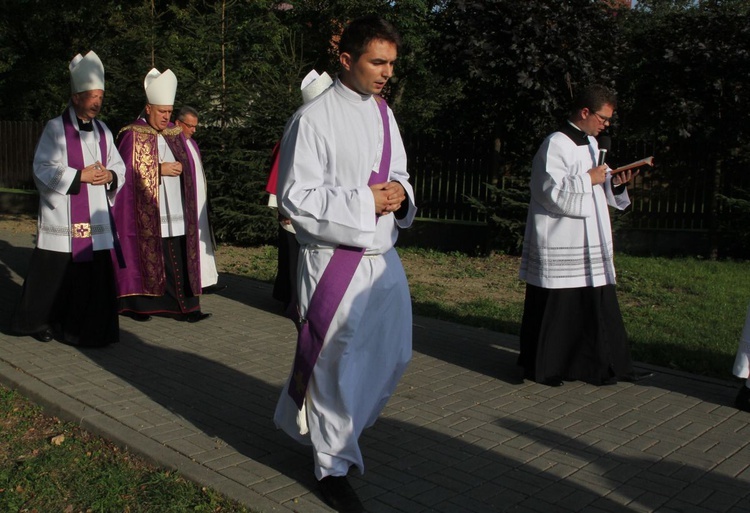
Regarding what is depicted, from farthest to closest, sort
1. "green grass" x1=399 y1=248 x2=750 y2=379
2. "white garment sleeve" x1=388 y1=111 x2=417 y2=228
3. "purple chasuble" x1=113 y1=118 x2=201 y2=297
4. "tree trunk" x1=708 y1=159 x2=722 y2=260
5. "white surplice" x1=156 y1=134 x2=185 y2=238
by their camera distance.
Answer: "tree trunk" x1=708 y1=159 x2=722 y2=260 < "white surplice" x1=156 y1=134 x2=185 y2=238 < "purple chasuble" x1=113 y1=118 x2=201 y2=297 < "green grass" x1=399 y1=248 x2=750 y2=379 < "white garment sleeve" x1=388 y1=111 x2=417 y2=228

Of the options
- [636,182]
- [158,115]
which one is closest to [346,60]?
[158,115]

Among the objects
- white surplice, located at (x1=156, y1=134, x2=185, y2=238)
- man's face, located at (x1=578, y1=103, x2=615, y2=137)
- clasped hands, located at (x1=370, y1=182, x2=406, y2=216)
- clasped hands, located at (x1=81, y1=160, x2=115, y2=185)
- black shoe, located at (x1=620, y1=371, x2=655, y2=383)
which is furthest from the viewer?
white surplice, located at (x1=156, y1=134, x2=185, y2=238)

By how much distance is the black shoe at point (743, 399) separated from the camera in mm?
5715

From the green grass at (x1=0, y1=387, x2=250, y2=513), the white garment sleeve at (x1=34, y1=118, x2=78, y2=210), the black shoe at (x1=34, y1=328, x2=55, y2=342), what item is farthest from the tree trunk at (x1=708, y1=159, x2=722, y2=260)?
the green grass at (x1=0, y1=387, x2=250, y2=513)

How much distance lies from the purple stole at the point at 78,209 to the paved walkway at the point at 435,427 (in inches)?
32.1

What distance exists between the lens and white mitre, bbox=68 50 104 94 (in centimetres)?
704

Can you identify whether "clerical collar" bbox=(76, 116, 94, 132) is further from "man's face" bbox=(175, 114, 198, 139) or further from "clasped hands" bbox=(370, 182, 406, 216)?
"clasped hands" bbox=(370, 182, 406, 216)

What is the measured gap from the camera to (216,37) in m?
14.5

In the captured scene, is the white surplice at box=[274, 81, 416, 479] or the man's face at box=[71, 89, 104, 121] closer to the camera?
the white surplice at box=[274, 81, 416, 479]

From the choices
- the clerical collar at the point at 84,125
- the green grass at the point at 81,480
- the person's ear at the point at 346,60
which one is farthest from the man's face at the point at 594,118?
the clerical collar at the point at 84,125

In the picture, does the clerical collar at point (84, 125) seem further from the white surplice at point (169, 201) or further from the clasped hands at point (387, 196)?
the clasped hands at point (387, 196)

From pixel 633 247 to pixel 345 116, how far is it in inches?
391

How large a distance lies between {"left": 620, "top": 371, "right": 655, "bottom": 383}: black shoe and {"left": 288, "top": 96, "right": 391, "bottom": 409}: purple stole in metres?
3.06

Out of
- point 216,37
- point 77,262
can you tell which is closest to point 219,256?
point 216,37
